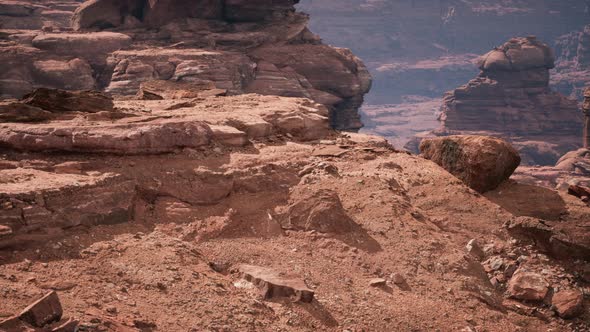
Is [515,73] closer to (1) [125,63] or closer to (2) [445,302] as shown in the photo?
(1) [125,63]

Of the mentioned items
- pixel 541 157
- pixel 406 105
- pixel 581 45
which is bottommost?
pixel 406 105

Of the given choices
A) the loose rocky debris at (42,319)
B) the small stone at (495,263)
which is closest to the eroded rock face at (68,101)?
the loose rocky debris at (42,319)

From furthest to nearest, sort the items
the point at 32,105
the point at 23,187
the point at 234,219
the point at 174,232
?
the point at 32,105 → the point at 234,219 → the point at 174,232 → the point at 23,187

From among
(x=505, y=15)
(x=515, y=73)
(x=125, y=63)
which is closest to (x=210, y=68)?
(x=125, y=63)

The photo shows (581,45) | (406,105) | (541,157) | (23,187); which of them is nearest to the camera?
(23,187)

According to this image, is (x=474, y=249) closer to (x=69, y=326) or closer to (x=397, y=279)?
(x=397, y=279)

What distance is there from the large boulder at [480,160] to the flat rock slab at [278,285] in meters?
3.97

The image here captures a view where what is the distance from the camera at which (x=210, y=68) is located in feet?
124

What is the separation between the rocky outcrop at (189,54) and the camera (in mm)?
36281

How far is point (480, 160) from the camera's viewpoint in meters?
9.83

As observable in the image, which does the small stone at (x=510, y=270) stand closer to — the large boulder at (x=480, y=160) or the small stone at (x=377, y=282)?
the large boulder at (x=480, y=160)

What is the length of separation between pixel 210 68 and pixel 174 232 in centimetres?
3067

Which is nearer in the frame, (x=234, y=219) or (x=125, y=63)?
(x=234, y=219)

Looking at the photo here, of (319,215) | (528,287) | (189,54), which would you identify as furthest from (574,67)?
(319,215)
